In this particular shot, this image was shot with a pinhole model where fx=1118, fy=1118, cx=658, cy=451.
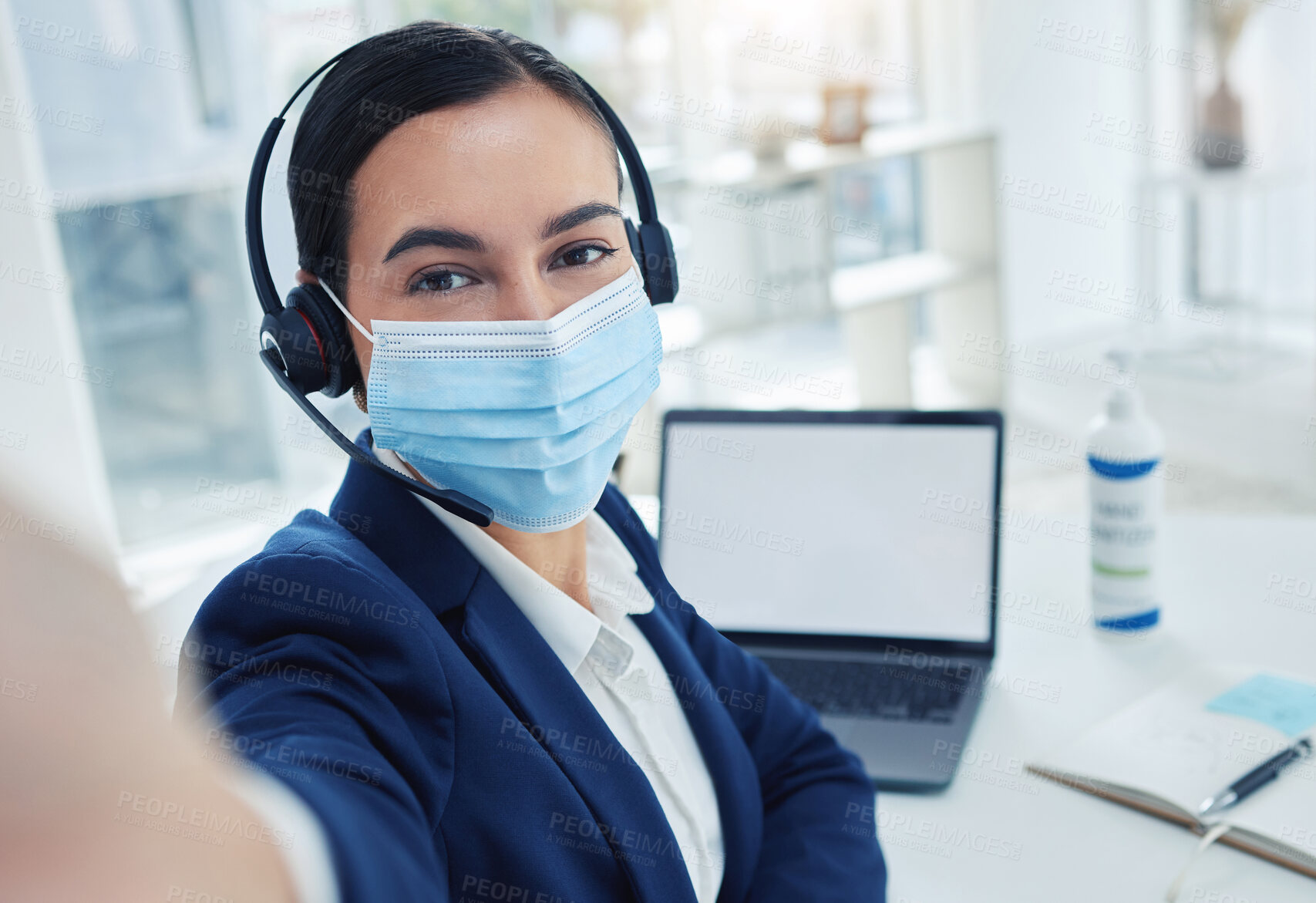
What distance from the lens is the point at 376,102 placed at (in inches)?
30.5

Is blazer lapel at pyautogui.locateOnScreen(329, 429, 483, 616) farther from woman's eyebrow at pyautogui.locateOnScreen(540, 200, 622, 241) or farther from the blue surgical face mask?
woman's eyebrow at pyautogui.locateOnScreen(540, 200, 622, 241)

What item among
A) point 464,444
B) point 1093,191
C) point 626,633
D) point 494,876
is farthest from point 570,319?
point 1093,191

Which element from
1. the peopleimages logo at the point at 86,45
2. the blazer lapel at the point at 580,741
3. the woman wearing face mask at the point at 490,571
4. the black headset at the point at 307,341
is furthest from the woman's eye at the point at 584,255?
the peopleimages logo at the point at 86,45

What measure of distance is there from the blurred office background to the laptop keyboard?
60cm

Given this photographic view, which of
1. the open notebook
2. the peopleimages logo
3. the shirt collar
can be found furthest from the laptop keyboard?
the peopleimages logo

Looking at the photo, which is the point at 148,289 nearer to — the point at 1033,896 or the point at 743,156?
the point at 743,156

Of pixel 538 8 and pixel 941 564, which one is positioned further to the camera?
pixel 538 8

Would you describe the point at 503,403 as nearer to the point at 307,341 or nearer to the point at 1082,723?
the point at 307,341

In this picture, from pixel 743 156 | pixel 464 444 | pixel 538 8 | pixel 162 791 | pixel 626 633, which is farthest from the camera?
pixel 743 156

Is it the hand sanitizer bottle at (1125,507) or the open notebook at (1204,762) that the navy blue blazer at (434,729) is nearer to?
the open notebook at (1204,762)

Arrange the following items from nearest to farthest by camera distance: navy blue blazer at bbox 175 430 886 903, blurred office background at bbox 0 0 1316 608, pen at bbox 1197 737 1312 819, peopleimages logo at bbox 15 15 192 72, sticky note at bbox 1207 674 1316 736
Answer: navy blue blazer at bbox 175 430 886 903, pen at bbox 1197 737 1312 819, sticky note at bbox 1207 674 1316 736, peopleimages logo at bbox 15 15 192 72, blurred office background at bbox 0 0 1316 608

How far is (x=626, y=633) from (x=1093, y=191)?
199 inches

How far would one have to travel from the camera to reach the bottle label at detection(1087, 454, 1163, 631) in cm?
127

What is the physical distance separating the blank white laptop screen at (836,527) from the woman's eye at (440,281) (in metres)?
0.59
